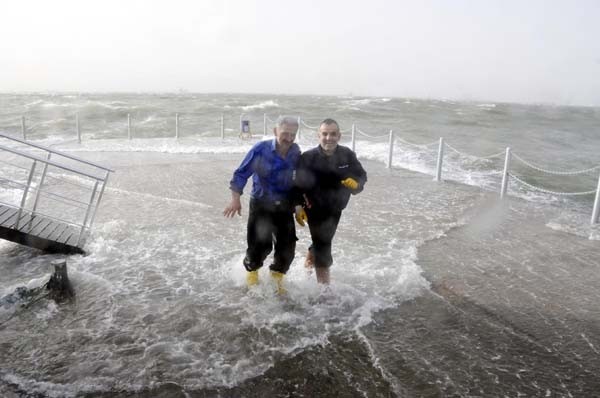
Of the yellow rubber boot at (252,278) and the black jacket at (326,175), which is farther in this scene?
the yellow rubber boot at (252,278)

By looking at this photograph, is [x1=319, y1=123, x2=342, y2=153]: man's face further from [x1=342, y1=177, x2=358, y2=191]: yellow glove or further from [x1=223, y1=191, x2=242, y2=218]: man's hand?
[x1=223, y1=191, x2=242, y2=218]: man's hand

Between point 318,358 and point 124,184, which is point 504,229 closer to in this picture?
point 318,358

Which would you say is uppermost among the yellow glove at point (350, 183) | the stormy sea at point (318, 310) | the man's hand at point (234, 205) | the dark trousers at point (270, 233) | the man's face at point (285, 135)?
the man's face at point (285, 135)

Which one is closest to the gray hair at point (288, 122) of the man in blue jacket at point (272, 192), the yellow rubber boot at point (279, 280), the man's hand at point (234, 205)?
the man in blue jacket at point (272, 192)

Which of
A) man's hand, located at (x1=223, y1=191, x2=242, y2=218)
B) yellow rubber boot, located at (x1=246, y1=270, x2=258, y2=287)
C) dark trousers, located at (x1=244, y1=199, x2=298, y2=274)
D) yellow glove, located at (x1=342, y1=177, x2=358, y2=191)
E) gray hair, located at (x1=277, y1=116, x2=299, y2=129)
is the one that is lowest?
yellow rubber boot, located at (x1=246, y1=270, x2=258, y2=287)

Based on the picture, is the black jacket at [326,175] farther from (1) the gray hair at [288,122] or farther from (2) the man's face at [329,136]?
(1) the gray hair at [288,122]

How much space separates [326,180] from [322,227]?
462mm

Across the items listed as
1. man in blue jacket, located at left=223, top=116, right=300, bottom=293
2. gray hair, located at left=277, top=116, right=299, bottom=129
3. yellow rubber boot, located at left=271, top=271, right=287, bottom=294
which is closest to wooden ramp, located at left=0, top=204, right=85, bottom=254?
man in blue jacket, located at left=223, top=116, right=300, bottom=293

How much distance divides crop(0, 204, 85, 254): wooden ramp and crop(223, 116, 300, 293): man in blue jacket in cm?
252

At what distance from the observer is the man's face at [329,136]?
12.5 ft

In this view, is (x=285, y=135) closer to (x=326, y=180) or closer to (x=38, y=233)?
(x=326, y=180)

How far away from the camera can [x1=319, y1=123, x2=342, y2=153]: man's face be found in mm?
3799

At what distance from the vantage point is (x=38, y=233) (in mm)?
5285

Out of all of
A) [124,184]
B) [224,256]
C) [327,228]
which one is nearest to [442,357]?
[327,228]
